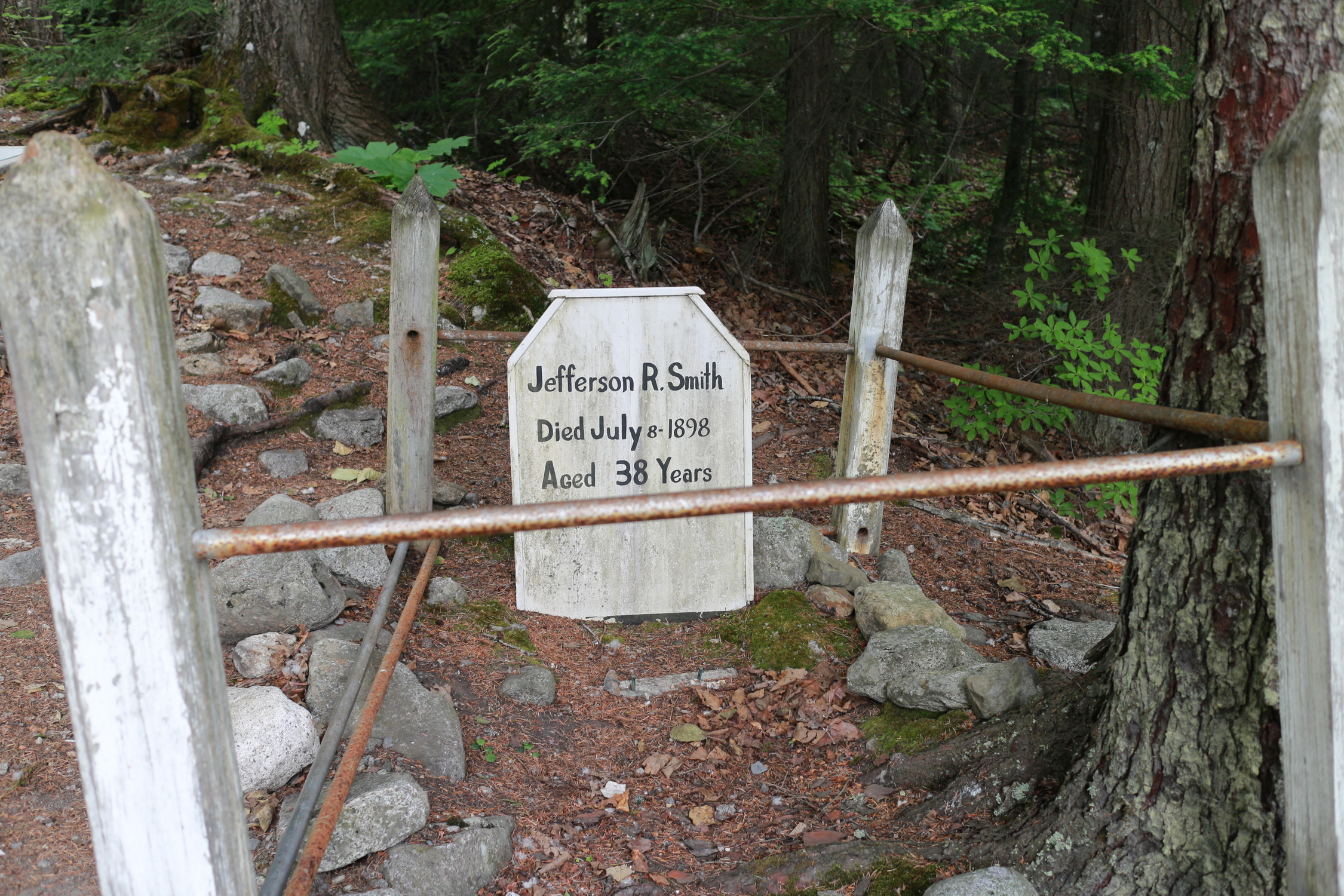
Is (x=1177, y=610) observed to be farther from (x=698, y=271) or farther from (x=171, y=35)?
(x=171, y=35)

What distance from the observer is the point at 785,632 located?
3375 millimetres

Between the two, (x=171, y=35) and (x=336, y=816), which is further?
(x=171, y=35)

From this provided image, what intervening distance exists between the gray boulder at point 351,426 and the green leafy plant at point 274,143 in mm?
3061

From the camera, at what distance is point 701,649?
3438 millimetres

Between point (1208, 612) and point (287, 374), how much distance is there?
4268mm

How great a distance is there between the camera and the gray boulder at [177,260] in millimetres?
5312

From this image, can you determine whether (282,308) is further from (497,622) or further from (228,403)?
(497,622)

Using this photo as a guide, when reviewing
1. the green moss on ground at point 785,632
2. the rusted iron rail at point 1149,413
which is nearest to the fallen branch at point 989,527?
the green moss on ground at point 785,632

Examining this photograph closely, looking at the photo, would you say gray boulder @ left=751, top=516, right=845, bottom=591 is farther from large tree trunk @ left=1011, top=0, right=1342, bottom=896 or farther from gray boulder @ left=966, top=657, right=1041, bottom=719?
large tree trunk @ left=1011, top=0, right=1342, bottom=896

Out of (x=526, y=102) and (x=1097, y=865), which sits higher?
(x=526, y=102)

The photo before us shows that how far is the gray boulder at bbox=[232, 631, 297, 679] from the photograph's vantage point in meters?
2.69

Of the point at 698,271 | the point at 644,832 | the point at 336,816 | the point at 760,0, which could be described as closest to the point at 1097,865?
the point at 644,832

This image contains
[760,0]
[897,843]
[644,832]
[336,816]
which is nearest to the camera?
[336,816]

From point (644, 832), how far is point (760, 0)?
5470 millimetres
